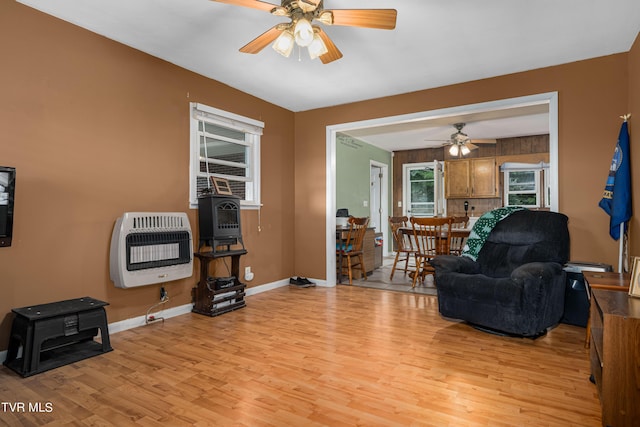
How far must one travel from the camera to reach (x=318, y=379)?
2.12m

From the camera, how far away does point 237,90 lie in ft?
13.9

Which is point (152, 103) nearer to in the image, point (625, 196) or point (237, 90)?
point (237, 90)

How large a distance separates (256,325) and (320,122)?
3.03 m

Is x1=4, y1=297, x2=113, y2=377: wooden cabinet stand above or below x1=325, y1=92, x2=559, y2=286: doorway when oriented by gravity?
below

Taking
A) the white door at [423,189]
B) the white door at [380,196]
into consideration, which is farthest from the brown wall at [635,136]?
the white door at [380,196]

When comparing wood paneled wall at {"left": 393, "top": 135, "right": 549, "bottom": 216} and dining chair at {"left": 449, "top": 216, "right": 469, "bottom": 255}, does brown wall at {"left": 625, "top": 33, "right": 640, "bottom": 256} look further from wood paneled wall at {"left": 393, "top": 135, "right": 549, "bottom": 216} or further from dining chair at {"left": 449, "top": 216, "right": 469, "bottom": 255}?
wood paneled wall at {"left": 393, "top": 135, "right": 549, "bottom": 216}

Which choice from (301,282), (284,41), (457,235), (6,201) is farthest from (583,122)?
(6,201)

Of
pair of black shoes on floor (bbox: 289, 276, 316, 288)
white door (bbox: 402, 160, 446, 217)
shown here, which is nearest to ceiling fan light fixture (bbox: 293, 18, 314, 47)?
pair of black shoes on floor (bbox: 289, 276, 316, 288)

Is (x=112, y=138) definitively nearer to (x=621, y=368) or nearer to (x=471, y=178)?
(x=621, y=368)

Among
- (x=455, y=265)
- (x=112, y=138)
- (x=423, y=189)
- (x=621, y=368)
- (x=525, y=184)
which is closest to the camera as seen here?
(x=621, y=368)

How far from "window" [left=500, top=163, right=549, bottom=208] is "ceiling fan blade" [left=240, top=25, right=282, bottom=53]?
234 inches

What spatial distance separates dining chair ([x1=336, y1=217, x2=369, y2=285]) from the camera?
16.0 ft

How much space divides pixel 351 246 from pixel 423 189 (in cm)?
372

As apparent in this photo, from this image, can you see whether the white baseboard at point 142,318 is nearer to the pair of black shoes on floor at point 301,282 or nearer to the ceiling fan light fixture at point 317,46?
the pair of black shoes on floor at point 301,282
